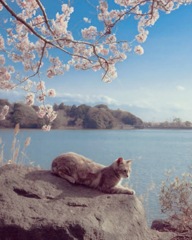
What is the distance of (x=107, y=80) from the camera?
729 cm

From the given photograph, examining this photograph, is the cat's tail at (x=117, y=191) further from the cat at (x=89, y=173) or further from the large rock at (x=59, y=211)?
the large rock at (x=59, y=211)

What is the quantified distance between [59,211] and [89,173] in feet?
2.62

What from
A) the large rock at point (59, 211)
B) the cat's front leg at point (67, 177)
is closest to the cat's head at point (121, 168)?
the large rock at point (59, 211)

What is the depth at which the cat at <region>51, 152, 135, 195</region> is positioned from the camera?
4422mm

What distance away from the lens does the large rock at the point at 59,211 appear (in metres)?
3.56

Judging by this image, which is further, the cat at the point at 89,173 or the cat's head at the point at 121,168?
the cat's head at the point at 121,168

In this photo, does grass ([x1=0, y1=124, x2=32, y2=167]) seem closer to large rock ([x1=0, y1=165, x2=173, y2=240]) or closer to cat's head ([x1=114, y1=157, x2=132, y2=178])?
large rock ([x1=0, y1=165, x2=173, y2=240])

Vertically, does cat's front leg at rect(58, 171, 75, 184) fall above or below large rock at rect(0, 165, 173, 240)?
above

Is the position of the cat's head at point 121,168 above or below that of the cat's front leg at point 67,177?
above

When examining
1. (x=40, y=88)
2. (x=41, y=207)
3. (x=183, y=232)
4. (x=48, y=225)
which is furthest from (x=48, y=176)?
(x=40, y=88)

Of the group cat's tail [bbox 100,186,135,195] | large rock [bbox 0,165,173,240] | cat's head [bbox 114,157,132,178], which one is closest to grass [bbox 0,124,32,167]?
large rock [bbox 0,165,173,240]

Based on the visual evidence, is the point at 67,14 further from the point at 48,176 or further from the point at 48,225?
the point at 48,225

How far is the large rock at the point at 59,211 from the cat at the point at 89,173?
107 millimetres

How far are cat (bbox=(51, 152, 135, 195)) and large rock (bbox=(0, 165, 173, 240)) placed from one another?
11 cm
